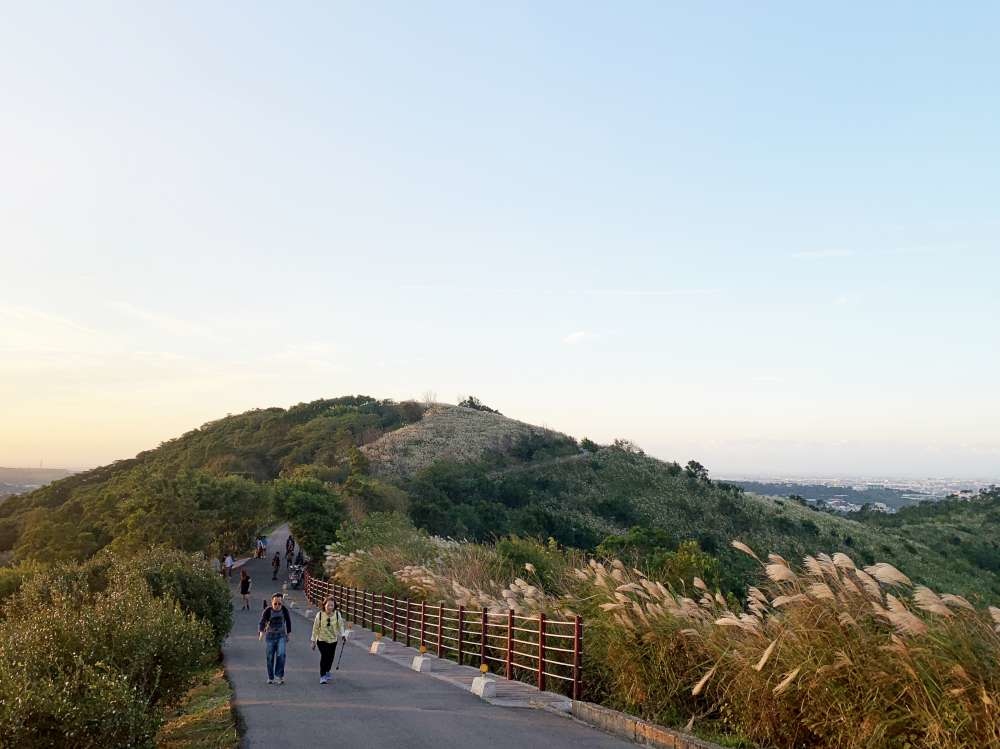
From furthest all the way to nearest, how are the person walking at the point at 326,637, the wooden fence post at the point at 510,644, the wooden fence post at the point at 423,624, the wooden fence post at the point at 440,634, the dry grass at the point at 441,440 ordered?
the dry grass at the point at 441,440 < the wooden fence post at the point at 423,624 < the wooden fence post at the point at 440,634 < the person walking at the point at 326,637 < the wooden fence post at the point at 510,644

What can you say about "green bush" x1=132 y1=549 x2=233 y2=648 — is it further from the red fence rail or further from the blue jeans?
the blue jeans

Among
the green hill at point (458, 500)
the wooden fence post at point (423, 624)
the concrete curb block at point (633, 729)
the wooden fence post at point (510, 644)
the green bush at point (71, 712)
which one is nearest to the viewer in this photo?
the green bush at point (71, 712)

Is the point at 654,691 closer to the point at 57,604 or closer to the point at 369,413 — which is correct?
the point at 57,604

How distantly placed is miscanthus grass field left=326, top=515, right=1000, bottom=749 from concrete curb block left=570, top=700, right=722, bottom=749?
0.32 m

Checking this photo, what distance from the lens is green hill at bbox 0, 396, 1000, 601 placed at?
5416 centimetres

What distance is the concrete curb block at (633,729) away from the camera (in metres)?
8.34

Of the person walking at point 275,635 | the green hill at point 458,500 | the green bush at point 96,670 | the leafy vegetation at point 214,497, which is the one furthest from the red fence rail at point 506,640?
the leafy vegetation at point 214,497

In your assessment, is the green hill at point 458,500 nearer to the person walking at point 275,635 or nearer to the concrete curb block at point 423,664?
the concrete curb block at point 423,664

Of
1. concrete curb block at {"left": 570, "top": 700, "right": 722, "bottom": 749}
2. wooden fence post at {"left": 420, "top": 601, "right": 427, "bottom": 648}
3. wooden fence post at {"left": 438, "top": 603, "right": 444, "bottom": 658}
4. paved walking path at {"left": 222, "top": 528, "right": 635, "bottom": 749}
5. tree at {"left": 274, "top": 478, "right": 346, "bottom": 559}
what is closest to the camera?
concrete curb block at {"left": 570, "top": 700, "right": 722, "bottom": 749}

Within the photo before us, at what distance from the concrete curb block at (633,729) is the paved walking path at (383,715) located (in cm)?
15

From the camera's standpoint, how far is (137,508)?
5434cm

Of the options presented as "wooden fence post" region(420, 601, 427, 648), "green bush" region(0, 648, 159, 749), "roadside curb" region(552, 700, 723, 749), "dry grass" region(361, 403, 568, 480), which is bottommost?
"wooden fence post" region(420, 601, 427, 648)

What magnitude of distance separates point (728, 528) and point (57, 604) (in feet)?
256

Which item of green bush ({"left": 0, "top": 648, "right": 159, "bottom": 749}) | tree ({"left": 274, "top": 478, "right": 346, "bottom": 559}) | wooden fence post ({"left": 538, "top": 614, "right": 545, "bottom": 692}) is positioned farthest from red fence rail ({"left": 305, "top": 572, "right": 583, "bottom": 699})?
tree ({"left": 274, "top": 478, "right": 346, "bottom": 559})
